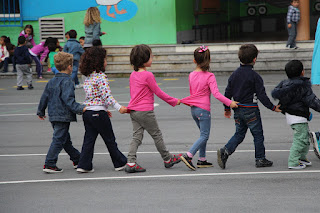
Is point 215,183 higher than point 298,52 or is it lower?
lower

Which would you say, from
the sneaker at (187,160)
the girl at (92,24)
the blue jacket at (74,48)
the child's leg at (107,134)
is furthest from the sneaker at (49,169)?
the girl at (92,24)

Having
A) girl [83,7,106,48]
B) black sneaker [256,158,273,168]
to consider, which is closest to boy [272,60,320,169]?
black sneaker [256,158,273,168]

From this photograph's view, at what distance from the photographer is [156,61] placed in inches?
763

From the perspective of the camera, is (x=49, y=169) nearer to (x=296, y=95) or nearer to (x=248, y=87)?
(x=248, y=87)

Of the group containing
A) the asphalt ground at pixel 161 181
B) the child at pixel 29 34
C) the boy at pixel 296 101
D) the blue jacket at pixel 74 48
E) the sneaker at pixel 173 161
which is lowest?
the asphalt ground at pixel 161 181

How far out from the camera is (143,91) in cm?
714

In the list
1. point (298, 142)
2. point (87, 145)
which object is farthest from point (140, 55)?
point (298, 142)

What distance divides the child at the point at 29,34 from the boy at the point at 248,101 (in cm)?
1426

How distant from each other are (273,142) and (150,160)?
6.90ft

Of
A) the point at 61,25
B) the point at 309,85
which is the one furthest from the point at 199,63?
the point at 61,25

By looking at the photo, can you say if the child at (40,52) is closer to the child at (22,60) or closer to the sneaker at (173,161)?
the child at (22,60)

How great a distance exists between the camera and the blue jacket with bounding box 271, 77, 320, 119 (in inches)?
277

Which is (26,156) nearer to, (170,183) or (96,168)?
(96,168)

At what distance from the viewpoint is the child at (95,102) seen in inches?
280
